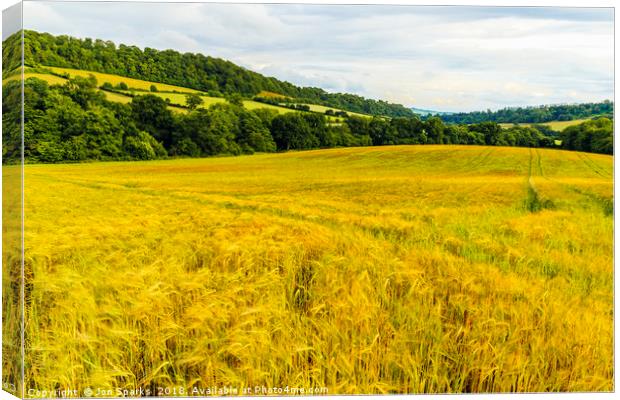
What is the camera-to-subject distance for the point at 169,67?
19.5 feet

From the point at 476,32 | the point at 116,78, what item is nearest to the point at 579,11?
the point at 476,32

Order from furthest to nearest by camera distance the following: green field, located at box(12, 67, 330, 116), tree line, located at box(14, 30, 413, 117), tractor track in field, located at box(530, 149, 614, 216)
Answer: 1. tractor track in field, located at box(530, 149, 614, 216)
2. green field, located at box(12, 67, 330, 116)
3. tree line, located at box(14, 30, 413, 117)

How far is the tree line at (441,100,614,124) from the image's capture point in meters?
6.32

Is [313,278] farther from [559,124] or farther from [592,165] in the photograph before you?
[592,165]

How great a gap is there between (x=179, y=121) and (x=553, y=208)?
12.4ft

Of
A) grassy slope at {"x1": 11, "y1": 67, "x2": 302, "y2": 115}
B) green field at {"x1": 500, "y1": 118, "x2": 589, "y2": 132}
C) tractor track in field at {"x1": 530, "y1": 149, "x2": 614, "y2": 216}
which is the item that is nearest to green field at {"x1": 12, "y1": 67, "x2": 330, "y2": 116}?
grassy slope at {"x1": 11, "y1": 67, "x2": 302, "y2": 115}

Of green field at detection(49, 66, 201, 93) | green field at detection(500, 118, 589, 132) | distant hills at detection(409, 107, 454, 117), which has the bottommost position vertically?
green field at detection(500, 118, 589, 132)

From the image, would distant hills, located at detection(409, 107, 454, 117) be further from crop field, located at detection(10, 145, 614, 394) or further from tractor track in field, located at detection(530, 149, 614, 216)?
tractor track in field, located at detection(530, 149, 614, 216)

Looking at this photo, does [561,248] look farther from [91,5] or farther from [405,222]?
[91,5]

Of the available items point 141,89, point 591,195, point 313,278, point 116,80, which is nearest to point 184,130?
point 141,89

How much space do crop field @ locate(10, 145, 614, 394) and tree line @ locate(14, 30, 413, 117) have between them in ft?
1.86

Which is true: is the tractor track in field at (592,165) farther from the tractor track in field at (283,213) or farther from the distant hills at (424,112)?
the tractor track in field at (283,213)

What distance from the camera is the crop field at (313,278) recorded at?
214 inches

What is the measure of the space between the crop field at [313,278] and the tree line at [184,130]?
0.50 feet
